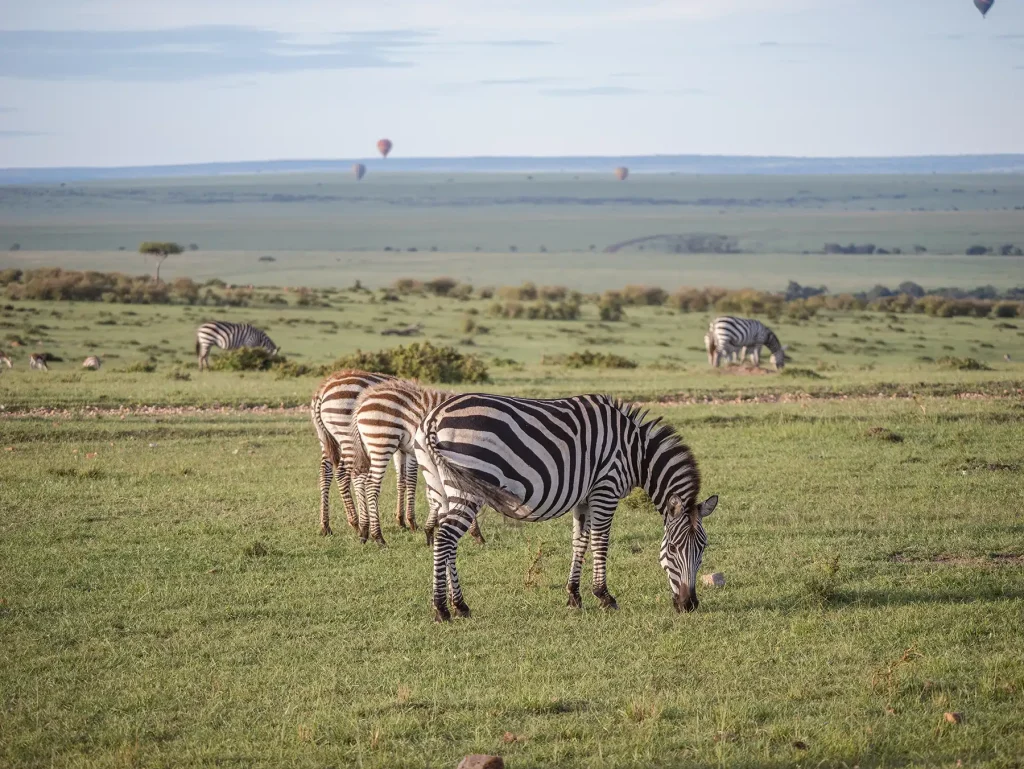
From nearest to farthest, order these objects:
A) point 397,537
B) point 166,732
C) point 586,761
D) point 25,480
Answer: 1. point 586,761
2. point 166,732
3. point 397,537
4. point 25,480

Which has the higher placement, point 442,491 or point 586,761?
point 442,491

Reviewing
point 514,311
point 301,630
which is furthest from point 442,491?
point 514,311

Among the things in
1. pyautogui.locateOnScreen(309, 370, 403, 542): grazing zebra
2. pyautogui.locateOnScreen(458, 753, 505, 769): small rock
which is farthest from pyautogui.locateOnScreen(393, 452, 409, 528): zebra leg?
pyautogui.locateOnScreen(458, 753, 505, 769): small rock

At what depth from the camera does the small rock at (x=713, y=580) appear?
408 inches

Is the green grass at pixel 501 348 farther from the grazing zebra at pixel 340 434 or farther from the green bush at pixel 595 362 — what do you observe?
the grazing zebra at pixel 340 434

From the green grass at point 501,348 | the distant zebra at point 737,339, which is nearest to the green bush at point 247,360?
the green grass at point 501,348

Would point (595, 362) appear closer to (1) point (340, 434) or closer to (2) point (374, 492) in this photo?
(1) point (340, 434)

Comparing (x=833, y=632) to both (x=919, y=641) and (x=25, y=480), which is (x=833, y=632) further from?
(x=25, y=480)

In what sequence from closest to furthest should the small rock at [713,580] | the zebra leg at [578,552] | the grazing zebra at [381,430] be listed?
the zebra leg at [578,552]
the small rock at [713,580]
the grazing zebra at [381,430]

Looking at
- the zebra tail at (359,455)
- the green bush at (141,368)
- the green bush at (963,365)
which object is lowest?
the green bush at (141,368)

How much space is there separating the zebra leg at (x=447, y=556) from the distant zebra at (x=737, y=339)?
2400 cm

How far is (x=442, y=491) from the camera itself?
978cm

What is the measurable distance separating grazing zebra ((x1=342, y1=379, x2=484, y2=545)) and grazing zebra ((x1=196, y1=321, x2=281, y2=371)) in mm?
20272

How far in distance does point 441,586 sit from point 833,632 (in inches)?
124
